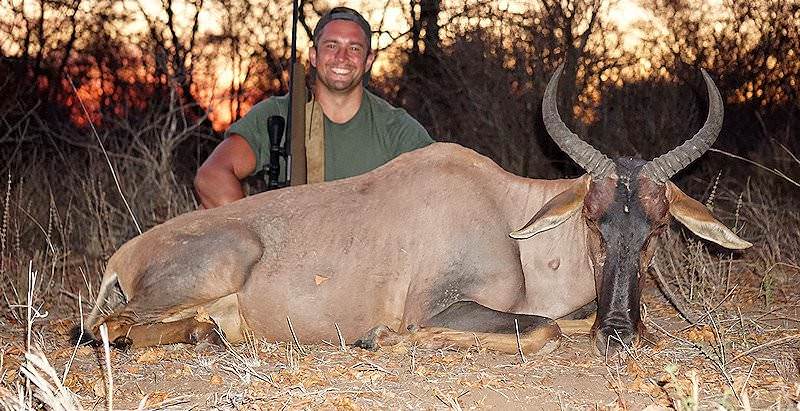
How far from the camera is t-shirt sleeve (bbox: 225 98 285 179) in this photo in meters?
6.75

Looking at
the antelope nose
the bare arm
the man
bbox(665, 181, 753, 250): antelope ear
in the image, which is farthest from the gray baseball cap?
the antelope nose

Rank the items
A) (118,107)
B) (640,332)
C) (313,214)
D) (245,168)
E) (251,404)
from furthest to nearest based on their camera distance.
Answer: (118,107) < (245,168) < (313,214) < (640,332) < (251,404)

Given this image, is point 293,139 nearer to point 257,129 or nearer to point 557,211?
point 257,129

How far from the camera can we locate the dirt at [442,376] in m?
3.74

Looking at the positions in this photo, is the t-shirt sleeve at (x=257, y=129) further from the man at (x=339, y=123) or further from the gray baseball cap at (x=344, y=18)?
the gray baseball cap at (x=344, y=18)

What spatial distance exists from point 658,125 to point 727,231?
765cm

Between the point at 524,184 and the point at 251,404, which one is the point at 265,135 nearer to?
the point at 524,184

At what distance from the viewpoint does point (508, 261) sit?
4.93 meters

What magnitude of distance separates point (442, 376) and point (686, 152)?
6.04ft

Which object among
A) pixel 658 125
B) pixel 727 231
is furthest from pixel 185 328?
pixel 658 125

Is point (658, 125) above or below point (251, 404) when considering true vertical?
above

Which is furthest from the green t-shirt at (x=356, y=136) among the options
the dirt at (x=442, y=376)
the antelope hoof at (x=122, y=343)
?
the antelope hoof at (x=122, y=343)

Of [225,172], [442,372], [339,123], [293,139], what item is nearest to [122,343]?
[442,372]

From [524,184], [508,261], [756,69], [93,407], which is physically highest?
[756,69]
